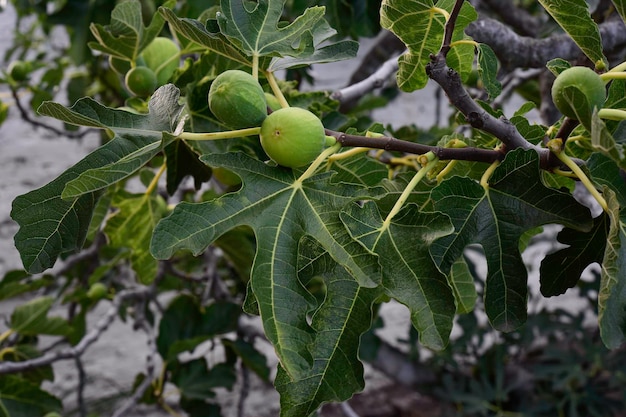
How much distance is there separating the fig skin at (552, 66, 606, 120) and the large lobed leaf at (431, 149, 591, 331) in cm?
10

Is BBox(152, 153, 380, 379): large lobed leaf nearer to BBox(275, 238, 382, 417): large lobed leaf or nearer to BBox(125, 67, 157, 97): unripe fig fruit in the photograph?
BBox(275, 238, 382, 417): large lobed leaf

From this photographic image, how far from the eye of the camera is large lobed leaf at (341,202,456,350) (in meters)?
0.62

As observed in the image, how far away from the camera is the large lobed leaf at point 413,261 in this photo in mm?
618

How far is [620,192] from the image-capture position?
2.25 ft

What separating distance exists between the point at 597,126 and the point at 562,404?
6.77ft

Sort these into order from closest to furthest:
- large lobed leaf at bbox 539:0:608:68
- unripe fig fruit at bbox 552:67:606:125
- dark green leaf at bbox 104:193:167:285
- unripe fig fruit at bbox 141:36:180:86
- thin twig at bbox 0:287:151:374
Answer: unripe fig fruit at bbox 552:67:606:125 → large lobed leaf at bbox 539:0:608:68 → unripe fig fruit at bbox 141:36:180:86 → dark green leaf at bbox 104:193:167:285 → thin twig at bbox 0:287:151:374

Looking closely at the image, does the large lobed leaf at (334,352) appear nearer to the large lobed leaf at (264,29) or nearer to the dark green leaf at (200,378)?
the large lobed leaf at (264,29)

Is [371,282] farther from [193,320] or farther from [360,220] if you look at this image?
[193,320]

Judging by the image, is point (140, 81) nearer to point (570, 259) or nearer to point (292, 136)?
point (292, 136)

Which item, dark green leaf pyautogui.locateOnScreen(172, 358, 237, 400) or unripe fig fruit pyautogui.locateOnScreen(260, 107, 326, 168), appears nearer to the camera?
unripe fig fruit pyautogui.locateOnScreen(260, 107, 326, 168)

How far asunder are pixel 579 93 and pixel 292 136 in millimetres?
245

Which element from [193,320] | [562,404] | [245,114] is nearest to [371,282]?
[245,114]

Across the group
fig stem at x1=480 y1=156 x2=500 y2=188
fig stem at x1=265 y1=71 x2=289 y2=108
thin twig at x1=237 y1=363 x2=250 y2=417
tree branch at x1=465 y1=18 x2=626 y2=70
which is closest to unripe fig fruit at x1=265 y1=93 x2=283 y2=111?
fig stem at x1=265 y1=71 x2=289 y2=108

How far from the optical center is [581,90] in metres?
0.53
